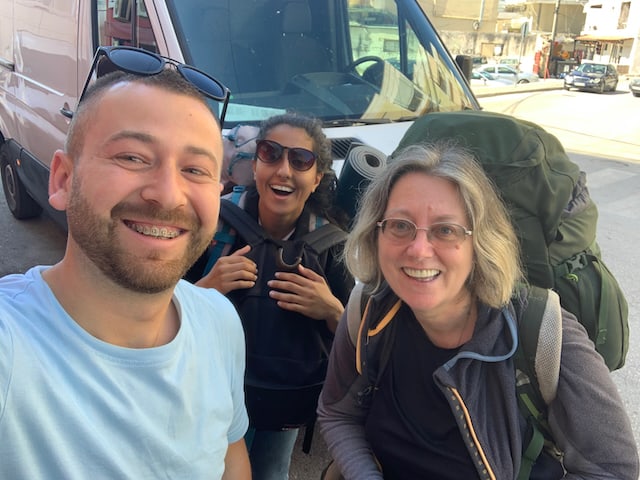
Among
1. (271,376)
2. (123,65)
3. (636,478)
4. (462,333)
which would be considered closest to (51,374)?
(123,65)

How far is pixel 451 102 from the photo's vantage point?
353 centimetres

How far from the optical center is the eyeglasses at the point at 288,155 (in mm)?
1969

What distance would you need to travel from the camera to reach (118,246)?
3.47 ft

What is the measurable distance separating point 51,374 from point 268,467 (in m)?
1.25

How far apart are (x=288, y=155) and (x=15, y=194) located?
4.39 meters

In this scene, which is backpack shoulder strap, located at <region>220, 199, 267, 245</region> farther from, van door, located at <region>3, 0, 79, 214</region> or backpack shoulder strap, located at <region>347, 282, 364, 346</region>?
van door, located at <region>3, 0, 79, 214</region>

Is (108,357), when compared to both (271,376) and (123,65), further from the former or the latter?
(271,376)

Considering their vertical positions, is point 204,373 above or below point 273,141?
below

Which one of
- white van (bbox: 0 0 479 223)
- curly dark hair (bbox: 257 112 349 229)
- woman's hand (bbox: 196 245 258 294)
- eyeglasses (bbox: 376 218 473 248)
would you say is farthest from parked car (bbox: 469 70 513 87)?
eyeglasses (bbox: 376 218 473 248)

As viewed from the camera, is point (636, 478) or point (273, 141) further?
point (273, 141)

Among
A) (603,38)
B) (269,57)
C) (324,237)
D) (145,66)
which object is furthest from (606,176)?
(603,38)

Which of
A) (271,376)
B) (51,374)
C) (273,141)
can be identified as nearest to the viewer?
(51,374)

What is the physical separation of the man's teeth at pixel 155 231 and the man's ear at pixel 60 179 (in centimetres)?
18

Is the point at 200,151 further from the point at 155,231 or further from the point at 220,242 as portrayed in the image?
the point at 220,242
